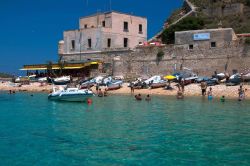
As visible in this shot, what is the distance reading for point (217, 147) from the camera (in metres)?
14.0

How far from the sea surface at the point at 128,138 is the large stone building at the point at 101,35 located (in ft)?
93.6

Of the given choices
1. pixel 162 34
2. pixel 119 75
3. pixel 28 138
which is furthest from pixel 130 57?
pixel 28 138

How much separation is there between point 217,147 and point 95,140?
481 centimetres

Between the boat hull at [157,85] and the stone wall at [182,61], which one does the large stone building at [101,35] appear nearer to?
Answer: the stone wall at [182,61]

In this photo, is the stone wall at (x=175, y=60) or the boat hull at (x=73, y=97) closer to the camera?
the boat hull at (x=73, y=97)

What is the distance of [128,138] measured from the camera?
1580 cm

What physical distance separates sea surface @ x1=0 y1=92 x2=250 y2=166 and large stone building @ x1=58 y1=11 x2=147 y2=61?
28.5 metres

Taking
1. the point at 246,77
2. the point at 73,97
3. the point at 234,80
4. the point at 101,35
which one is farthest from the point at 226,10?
the point at 73,97

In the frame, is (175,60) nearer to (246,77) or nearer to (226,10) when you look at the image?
(246,77)

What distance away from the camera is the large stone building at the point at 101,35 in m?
52.4

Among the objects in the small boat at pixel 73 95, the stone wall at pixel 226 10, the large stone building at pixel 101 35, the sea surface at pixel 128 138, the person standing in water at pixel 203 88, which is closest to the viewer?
the sea surface at pixel 128 138

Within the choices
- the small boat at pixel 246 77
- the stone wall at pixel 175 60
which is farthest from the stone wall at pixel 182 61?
the small boat at pixel 246 77

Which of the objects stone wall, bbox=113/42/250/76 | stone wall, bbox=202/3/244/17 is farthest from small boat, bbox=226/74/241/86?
stone wall, bbox=202/3/244/17

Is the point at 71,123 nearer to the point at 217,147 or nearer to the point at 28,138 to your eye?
the point at 28,138
